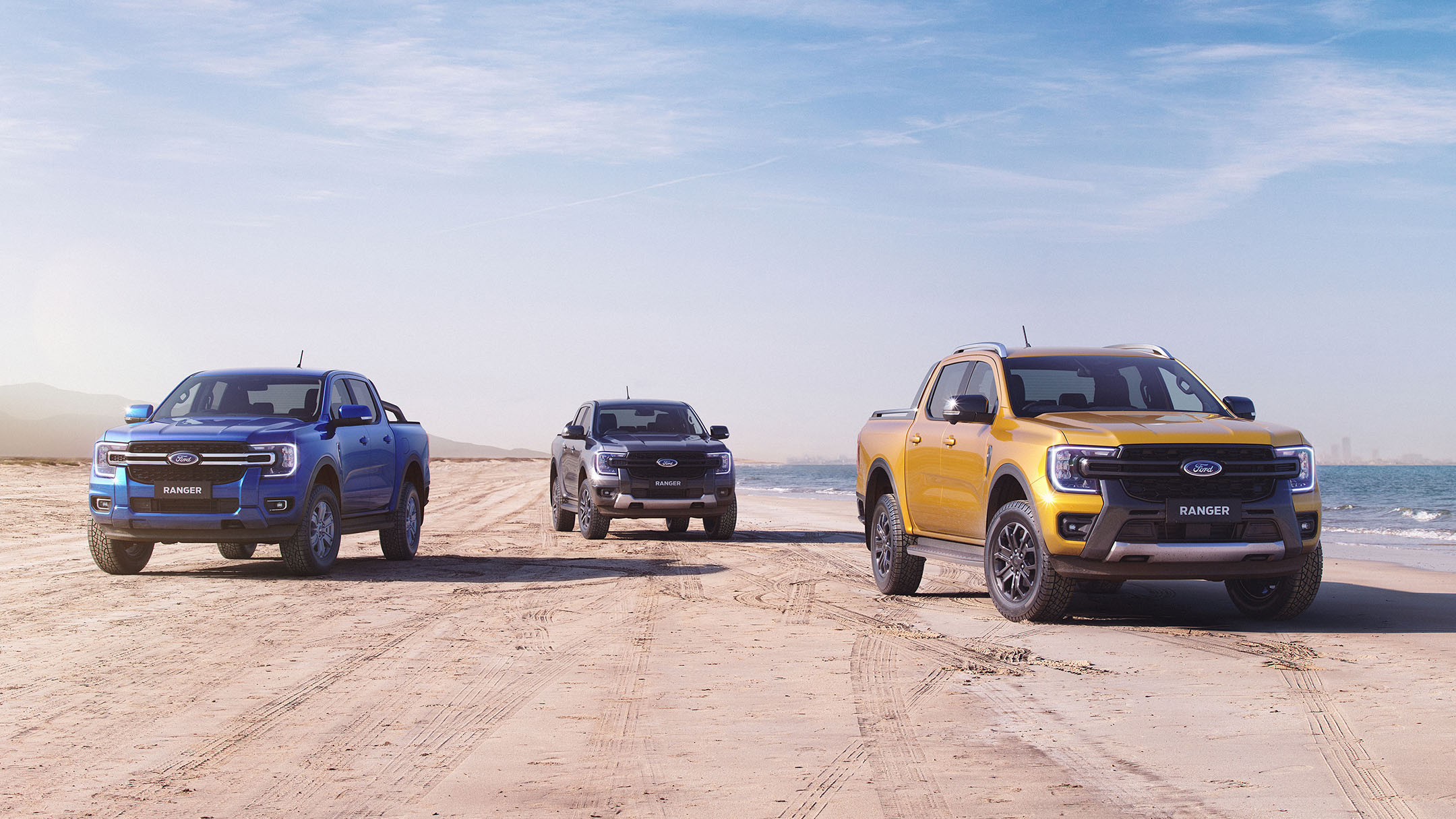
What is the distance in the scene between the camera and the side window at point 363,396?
573 inches

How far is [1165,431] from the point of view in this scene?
28.6 ft

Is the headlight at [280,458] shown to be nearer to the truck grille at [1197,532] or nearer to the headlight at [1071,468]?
the headlight at [1071,468]

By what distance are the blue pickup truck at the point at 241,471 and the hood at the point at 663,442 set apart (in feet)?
13.7

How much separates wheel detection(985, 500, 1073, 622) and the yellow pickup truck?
14 millimetres

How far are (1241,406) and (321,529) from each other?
8837mm

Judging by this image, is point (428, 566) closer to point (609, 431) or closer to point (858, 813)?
point (609, 431)

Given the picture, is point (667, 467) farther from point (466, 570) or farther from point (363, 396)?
point (363, 396)

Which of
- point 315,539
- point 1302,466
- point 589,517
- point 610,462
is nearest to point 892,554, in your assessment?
point 1302,466

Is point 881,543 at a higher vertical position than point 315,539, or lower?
higher

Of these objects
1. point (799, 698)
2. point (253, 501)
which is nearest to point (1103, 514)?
point (799, 698)

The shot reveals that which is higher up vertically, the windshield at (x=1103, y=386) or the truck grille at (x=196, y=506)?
the windshield at (x=1103, y=386)

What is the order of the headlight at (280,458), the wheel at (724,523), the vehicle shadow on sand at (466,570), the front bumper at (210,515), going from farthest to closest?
the wheel at (724,523) < the vehicle shadow on sand at (466,570) < the headlight at (280,458) < the front bumper at (210,515)

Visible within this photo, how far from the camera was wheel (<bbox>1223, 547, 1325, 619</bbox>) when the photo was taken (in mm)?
9203

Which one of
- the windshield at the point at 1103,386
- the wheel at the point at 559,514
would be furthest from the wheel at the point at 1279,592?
the wheel at the point at 559,514
